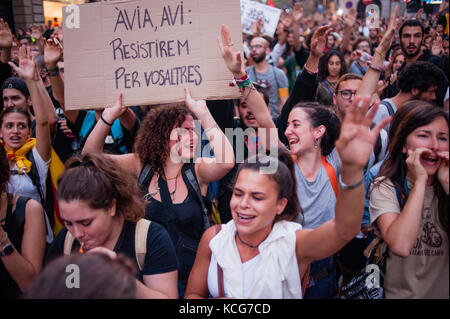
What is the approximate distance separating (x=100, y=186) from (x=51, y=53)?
1.65 m

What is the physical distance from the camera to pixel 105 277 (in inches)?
53.1

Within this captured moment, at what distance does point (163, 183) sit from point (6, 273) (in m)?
0.98

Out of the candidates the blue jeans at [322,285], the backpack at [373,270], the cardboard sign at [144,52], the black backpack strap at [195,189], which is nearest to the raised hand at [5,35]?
the cardboard sign at [144,52]

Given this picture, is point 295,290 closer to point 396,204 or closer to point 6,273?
point 396,204

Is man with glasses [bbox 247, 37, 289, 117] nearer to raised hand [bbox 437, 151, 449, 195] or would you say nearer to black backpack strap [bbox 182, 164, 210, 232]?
black backpack strap [bbox 182, 164, 210, 232]

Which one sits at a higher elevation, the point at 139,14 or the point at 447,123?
the point at 139,14

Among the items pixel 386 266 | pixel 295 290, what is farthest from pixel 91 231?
pixel 386 266

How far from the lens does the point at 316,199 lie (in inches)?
97.9

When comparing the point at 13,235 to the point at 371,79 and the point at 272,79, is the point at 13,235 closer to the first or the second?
the point at 371,79

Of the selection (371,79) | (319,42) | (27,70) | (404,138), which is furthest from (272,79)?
(404,138)

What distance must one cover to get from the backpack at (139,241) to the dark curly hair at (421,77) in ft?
8.83

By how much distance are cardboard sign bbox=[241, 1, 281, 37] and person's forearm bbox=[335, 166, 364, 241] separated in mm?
6434

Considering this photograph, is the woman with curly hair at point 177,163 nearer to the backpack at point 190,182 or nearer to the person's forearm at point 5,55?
the backpack at point 190,182

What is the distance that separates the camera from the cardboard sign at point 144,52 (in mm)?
2623
